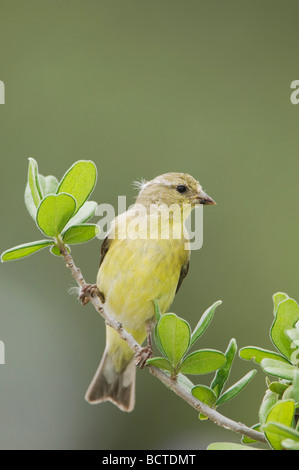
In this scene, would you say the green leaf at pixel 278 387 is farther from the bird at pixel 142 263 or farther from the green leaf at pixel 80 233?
the bird at pixel 142 263

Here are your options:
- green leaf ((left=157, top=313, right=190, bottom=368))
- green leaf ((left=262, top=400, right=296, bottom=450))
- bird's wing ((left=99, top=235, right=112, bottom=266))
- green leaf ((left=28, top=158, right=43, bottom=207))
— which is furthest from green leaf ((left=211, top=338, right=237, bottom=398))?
bird's wing ((left=99, top=235, right=112, bottom=266))

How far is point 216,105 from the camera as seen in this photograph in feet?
19.5

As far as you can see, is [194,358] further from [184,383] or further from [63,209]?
[63,209]

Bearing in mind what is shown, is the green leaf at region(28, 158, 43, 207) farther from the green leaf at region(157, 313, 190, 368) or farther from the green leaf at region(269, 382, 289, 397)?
the green leaf at region(269, 382, 289, 397)

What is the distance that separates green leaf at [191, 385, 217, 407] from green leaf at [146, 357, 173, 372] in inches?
3.8

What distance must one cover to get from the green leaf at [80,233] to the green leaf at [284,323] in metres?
0.51

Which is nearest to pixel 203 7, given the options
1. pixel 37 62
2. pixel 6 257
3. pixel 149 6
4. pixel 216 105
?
pixel 149 6

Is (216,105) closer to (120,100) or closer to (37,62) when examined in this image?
(120,100)

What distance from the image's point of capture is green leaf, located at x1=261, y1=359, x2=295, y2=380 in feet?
4.82

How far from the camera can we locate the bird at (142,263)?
3084 millimetres

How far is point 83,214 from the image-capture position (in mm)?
1874

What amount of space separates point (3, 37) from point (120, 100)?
126cm

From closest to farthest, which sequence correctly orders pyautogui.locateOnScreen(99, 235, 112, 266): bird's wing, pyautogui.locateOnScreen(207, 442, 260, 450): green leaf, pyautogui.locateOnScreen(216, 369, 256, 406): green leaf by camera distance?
pyautogui.locateOnScreen(207, 442, 260, 450): green leaf
pyautogui.locateOnScreen(216, 369, 256, 406): green leaf
pyautogui.locateOnScreen(99, 235, 112, 266): bird's wing

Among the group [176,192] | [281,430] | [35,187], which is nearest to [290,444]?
[281,430]
